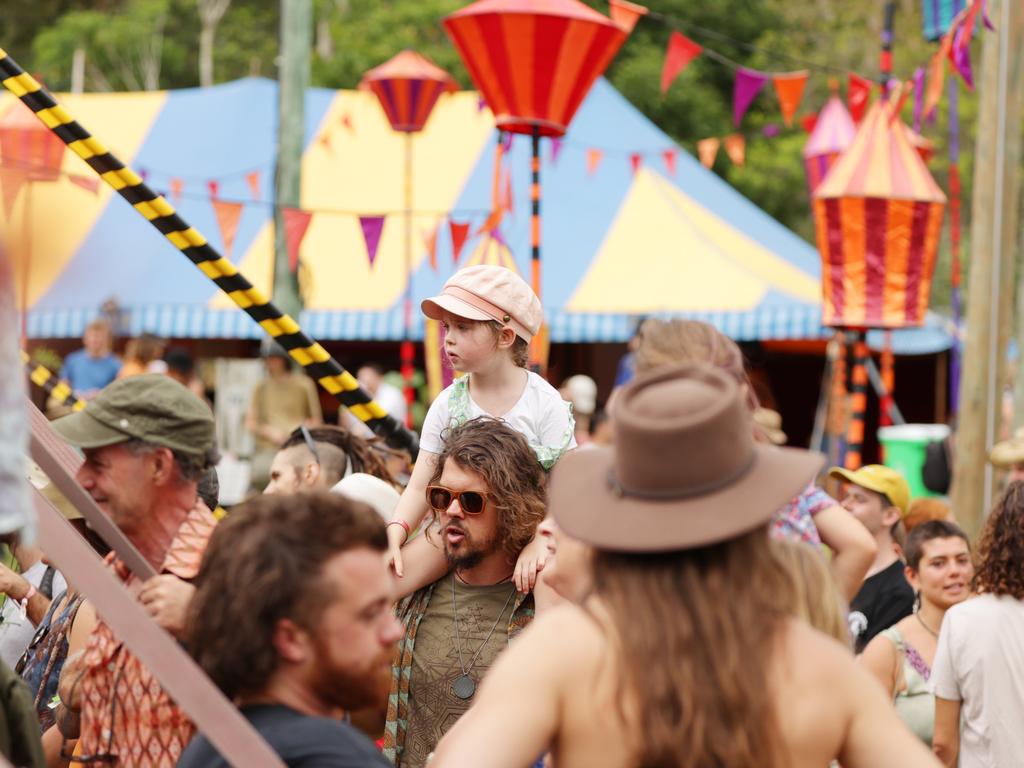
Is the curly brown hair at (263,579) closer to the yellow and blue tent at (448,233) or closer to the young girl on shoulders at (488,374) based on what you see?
the young girl on shoulders at (488,374)

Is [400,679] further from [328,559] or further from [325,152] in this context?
[325,152]

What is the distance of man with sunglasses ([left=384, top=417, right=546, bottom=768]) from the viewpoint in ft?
11.6

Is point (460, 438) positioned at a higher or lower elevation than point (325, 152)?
lower

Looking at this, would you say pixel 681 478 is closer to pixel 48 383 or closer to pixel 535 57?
pixel 48 383

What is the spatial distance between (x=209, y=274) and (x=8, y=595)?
1018mm

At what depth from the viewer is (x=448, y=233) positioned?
16.3m

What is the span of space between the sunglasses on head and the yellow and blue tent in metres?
11.2

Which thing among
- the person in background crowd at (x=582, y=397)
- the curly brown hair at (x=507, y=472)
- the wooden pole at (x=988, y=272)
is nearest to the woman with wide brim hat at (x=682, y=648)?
the curly brown hair at (x=507, y=472)

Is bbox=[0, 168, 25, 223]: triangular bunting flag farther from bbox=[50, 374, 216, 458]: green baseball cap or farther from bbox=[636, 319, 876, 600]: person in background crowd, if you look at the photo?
bbox=[636, 319, 876, 600]: person in background crowd

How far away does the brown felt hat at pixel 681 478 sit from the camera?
6.58 feet

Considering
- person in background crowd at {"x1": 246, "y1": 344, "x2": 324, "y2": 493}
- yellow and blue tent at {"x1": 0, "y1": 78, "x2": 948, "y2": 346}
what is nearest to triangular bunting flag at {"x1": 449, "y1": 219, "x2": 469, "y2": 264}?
person in background crowd at {"x1": 246, "y1": 344, "x2": 324, "y2": 493}

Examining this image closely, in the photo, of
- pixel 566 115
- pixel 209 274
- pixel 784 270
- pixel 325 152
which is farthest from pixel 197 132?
pixel 209 274

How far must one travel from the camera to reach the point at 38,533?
2.22m

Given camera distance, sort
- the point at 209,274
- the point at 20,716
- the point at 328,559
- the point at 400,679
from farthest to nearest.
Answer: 1. the point at 209,274
2. the point at 400,679
3. the point at 20,716
4. the point at 328,559
